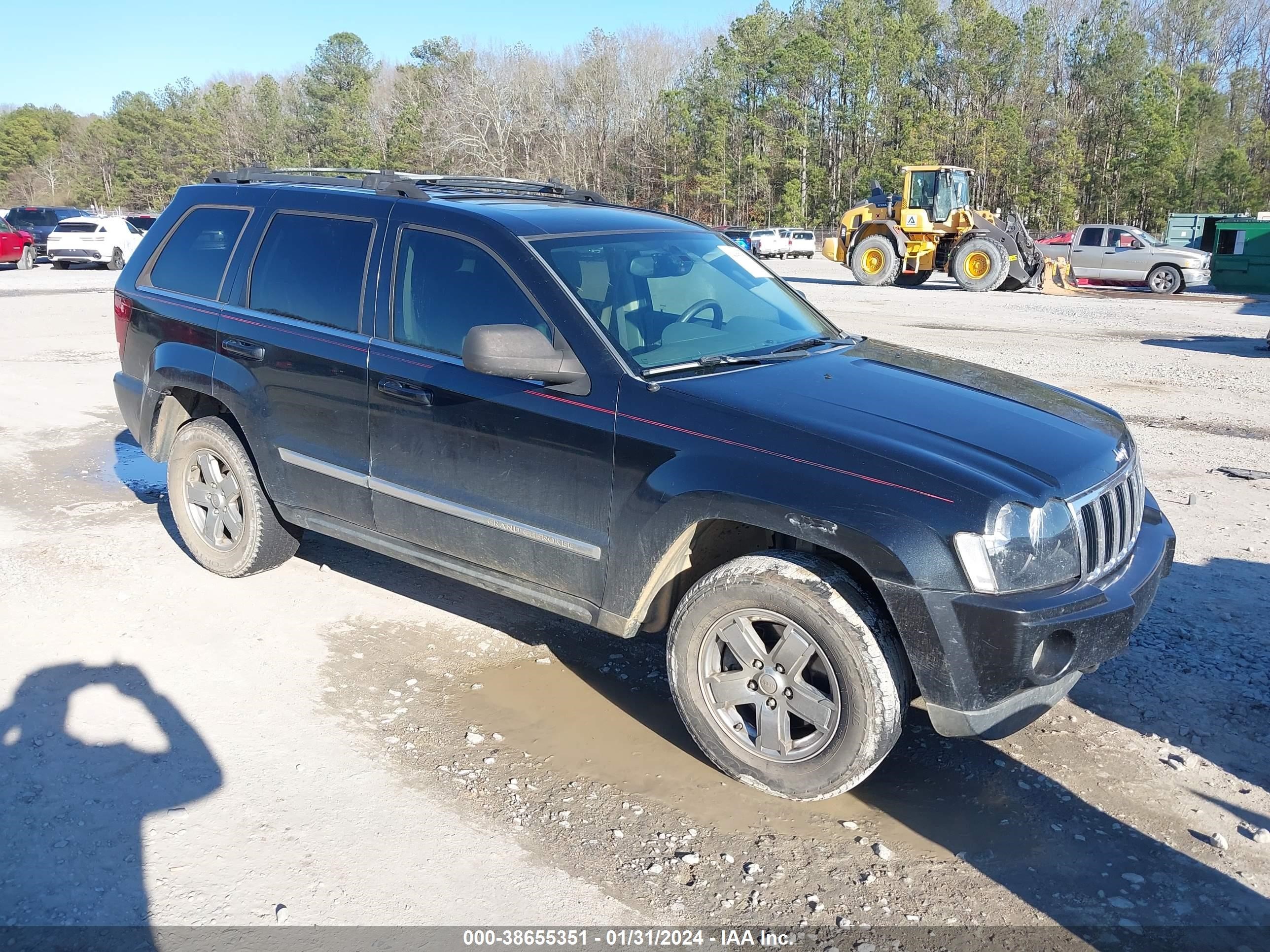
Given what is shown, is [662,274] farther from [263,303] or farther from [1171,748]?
[1171,748]

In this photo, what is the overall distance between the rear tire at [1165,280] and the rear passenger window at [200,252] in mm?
26933

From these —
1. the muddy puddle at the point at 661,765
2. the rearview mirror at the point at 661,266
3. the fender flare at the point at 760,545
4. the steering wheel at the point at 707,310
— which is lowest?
the muddy puddle at the point at 661,765

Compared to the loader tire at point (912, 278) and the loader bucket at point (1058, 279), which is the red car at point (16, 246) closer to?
the loader tire at point (912, 278)

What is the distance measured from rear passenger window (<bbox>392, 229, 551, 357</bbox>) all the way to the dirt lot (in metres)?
1.45

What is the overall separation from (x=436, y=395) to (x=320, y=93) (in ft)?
324

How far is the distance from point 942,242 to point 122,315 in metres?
25.2

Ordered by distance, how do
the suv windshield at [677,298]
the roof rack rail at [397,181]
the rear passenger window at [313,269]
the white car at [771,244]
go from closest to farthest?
the suv windshield at [677,298], the rear passenger window at [313,269], the roof rack rail at [397,181], the white car at [771,244]

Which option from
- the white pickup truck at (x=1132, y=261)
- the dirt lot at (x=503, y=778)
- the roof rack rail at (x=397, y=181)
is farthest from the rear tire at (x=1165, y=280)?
the roof rack rail at (x=397, y=181)

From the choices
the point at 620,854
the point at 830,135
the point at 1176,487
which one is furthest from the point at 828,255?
the point at 830,135

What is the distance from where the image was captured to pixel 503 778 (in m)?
3.60

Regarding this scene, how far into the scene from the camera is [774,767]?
11.4ft

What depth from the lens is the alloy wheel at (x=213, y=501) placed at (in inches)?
206

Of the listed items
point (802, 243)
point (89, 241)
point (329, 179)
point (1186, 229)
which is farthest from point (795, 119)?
point (329, 179)

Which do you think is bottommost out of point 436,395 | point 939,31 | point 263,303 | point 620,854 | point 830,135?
point 620,854
